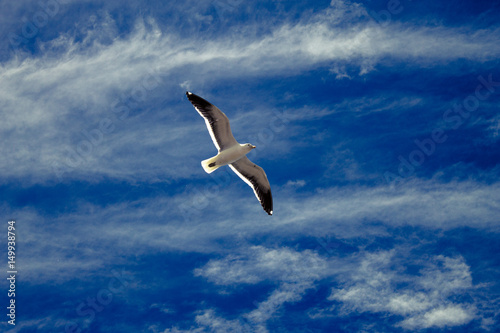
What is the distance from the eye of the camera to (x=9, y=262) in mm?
28594

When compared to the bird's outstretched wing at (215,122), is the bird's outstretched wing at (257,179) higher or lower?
lower

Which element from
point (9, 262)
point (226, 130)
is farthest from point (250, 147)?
point (9, 262)

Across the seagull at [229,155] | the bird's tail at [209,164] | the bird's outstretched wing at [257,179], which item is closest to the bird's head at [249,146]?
the seagull at [229,155]

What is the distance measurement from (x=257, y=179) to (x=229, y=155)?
2706 mm

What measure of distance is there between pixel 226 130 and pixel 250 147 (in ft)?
5.59

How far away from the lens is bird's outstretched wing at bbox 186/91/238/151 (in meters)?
25.3

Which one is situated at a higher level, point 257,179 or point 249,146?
point 249,146

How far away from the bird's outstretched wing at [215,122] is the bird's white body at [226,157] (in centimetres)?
36

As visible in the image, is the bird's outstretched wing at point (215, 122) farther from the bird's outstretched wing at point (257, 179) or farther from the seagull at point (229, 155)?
the bird's outstretched wing at point (257, 179)

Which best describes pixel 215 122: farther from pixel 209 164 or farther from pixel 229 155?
pixel 209 164

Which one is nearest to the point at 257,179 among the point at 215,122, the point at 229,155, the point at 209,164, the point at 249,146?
A: the point at 249,146

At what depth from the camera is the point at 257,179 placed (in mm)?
28141

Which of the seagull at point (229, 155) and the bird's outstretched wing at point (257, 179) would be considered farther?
the bird's outstretched wing at point (257, 179)

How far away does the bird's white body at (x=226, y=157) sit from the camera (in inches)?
1035
